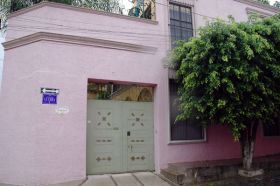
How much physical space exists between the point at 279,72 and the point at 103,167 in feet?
17.8

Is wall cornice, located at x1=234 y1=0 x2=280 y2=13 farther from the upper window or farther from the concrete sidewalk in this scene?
the concrete sidewalk

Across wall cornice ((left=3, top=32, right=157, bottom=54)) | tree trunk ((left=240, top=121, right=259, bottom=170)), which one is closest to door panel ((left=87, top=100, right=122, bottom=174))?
wall cornice ((left=3, top=32, right=157, bottom=54))

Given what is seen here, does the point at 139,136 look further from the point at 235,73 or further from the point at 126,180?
the point at 235,73

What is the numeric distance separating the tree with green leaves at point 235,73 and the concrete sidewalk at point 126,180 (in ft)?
6.69

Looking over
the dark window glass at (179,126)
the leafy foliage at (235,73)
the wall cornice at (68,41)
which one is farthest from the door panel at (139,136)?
the wall cornice at (68,41)

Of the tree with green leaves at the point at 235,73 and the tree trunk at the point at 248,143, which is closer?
the tree with green leaves at the point at 235,73

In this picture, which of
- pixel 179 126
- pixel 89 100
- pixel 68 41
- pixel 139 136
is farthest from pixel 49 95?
pixel 179 126

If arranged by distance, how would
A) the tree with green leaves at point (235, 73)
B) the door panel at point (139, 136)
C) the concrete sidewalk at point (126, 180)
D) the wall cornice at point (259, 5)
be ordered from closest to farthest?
the tree with green leaves at point (235, 73) → the concrete sidewalk at point (126, 180) → the door panel at point (139, 136) → the wall cornice at point (259, 5)

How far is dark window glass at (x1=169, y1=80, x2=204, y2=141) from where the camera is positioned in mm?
7512

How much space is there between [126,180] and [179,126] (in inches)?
99.4

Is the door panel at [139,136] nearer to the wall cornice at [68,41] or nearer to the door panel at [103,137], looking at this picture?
the door panel at [103,137]

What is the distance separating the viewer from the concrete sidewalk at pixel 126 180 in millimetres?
5951

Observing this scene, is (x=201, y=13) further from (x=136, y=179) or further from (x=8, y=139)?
(x=8, y=139)

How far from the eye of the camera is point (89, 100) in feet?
22.3
